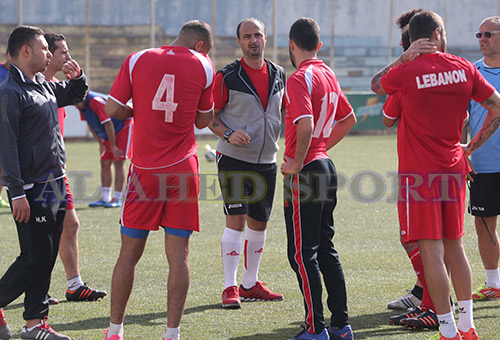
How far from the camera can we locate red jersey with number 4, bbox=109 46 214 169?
15.9ft

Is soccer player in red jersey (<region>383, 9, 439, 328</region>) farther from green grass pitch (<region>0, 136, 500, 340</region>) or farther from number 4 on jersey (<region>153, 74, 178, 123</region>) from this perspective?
number 4 on jersey (<region>153, 74, 178, 123</region>)

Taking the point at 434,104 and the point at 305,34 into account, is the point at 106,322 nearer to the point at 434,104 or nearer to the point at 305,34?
the point at 305,34

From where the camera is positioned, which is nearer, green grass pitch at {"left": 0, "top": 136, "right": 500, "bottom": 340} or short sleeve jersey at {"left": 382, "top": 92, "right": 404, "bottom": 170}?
short sleeve jersey at {"left": 382, "top": 92, "right": 404, "bottom": 170}

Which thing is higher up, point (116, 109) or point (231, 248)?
point (116, 109)

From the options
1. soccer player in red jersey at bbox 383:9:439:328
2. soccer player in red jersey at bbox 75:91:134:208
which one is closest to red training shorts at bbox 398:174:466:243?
soccer player in red jersey at bbox 383:9:439:328

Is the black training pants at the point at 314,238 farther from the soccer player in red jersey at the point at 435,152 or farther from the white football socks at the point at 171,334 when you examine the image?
the white football socks at the point at 171,334

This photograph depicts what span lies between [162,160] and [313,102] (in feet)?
3.85

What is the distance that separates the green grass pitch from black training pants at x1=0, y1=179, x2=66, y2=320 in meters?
0.43

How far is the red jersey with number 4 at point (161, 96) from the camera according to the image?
4.84 meters

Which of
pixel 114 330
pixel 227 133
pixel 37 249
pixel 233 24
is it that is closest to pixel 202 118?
pixel 227 133

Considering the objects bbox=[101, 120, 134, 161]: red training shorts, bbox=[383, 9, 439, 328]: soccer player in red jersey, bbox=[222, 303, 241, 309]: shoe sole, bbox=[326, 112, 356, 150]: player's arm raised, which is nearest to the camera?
bbox=[383, 9, 439, 328]: soccer player in red jersey

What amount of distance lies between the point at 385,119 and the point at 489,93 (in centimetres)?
76

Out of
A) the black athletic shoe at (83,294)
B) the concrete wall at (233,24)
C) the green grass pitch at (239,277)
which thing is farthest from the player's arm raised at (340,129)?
the concrete wall at (233,24)

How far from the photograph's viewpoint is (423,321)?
542cm
